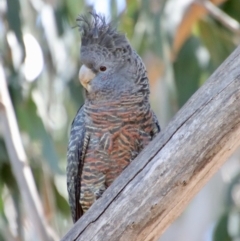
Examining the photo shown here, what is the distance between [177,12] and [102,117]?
1647 mm

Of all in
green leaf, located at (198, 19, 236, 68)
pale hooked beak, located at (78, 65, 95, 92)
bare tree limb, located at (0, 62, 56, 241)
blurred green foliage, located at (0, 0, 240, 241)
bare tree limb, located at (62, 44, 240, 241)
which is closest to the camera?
bare tree limb, located at (62, 44, 240, 241)

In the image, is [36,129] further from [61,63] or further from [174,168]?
[174,168]

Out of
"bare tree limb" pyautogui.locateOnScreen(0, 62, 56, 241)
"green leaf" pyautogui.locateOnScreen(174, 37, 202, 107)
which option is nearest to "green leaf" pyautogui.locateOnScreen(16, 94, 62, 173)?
"bare tree limb" pyautogui.locateOnScreen(0, 62, 56, 241)

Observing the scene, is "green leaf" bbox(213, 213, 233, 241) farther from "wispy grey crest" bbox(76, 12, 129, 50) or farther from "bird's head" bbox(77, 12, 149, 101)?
"wispy grey crest" bbox(76, 12, 129, 50)

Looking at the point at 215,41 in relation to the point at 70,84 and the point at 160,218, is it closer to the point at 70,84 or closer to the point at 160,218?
the point at 70,84

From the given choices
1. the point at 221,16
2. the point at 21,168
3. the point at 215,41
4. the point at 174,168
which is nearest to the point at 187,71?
the point at 215,41

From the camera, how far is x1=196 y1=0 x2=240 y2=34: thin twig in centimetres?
365

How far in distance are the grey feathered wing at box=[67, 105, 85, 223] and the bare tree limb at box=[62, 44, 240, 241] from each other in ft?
1.83

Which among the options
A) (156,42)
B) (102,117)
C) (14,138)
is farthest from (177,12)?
(102,117)

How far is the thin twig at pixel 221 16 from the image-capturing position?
3652mm

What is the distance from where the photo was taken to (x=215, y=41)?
379 cm

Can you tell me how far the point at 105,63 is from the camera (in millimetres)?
2412

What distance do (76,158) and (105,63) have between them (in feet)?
1.28

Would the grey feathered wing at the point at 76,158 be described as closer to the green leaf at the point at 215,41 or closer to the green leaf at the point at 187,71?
the green leaf at the point at 187,71
